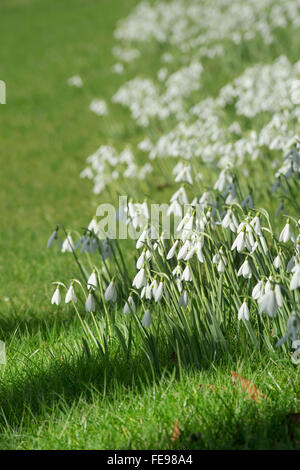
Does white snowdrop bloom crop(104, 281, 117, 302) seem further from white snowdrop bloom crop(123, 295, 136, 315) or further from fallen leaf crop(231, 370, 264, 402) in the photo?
fallen leaf crop(231, 370, 264, 402)

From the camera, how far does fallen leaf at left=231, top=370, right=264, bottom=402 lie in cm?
238

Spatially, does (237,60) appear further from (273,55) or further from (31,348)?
(31,348)

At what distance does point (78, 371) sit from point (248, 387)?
851mm

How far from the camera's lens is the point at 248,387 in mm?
2426

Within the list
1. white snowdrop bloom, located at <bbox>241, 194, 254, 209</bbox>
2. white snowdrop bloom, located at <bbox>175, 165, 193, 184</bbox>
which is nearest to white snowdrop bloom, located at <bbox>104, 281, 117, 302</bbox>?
white snowdrop bloom, located at <bbox>241, 194, 254, 209</bbox>

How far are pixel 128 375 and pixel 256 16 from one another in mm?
8653

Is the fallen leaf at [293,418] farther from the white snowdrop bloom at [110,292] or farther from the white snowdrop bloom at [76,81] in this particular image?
the white snowdrop bloom at [76,81]

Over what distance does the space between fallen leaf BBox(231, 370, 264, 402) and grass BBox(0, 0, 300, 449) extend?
0.10 ft

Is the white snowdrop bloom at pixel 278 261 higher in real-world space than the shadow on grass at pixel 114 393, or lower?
higher

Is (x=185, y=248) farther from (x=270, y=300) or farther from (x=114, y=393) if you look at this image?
(x=114, y=393)

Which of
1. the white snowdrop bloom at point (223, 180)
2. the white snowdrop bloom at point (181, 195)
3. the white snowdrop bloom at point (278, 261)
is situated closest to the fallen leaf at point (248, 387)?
the white snowdrop bloom at point (278, 261)

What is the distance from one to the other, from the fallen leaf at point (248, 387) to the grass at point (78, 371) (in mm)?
32

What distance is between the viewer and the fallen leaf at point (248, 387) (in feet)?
7.79
